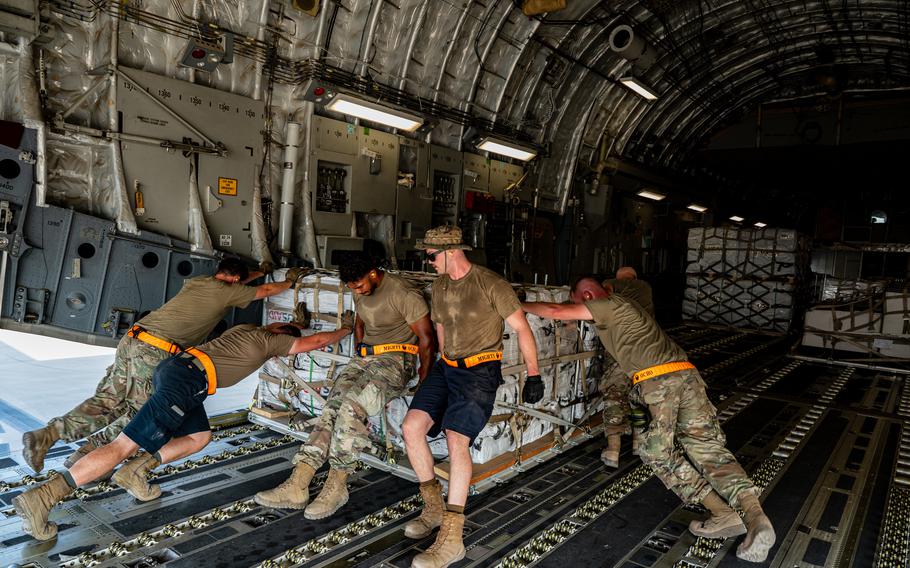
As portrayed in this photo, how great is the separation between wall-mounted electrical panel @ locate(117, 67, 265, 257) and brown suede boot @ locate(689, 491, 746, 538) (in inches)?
240

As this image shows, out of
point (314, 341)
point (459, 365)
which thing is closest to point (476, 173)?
point (314, 341)

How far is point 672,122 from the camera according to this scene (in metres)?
17.6

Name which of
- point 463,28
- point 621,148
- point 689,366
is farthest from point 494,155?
point 689,366

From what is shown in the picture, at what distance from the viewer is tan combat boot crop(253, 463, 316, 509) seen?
13.7 ft

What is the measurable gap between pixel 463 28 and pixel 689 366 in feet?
25.2

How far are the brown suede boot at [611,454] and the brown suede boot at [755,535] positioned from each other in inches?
60.3

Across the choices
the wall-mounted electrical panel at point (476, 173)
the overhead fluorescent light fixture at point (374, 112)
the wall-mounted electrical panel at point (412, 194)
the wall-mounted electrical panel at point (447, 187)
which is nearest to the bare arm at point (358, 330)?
the overhead fluorescent light fixture at point (374, 112)

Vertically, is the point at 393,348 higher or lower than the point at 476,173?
lower

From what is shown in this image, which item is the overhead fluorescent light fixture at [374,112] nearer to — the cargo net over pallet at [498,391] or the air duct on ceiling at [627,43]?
the cargo net over pallet at [498,391]

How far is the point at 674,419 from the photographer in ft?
14.0

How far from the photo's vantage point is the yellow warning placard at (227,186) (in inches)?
291

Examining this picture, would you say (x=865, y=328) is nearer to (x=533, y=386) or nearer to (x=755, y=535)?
(x=755, y=535)

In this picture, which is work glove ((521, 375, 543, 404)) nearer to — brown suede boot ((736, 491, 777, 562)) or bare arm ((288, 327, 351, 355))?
brown suede boot ((736, 491, 777, 562))

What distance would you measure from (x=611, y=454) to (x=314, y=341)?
9.45ft
